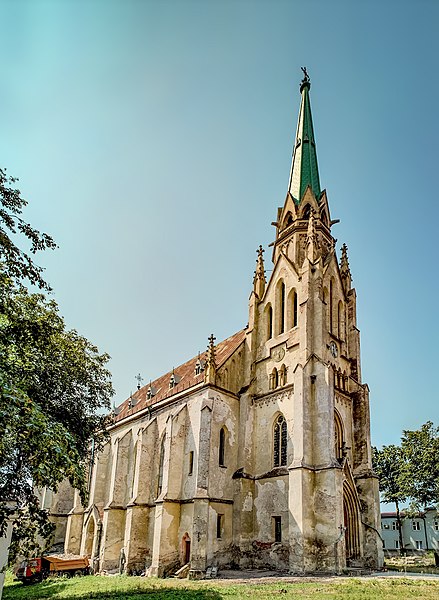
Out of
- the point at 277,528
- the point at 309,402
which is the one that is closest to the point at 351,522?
the point at 277,528

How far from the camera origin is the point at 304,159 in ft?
128

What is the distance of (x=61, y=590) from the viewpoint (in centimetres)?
2248

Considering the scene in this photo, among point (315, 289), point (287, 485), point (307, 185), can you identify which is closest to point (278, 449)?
point (287, 485)

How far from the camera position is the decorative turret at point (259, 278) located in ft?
113

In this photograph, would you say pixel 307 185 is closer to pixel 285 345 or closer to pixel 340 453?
pixel 285 345

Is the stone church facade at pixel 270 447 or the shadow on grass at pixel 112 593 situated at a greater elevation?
the stone church facade at pixel 270 447

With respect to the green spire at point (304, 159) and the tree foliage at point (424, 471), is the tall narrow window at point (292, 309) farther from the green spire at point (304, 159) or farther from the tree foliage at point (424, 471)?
the tree foliage at point (424, 471)

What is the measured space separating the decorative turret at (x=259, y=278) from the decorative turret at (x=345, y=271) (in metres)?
6.04

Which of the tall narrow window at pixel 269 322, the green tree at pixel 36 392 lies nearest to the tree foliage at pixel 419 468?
the tall narrow window at pixel 269 322

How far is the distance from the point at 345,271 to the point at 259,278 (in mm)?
6794

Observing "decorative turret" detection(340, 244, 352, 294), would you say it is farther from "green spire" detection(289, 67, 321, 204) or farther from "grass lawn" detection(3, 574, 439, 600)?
"grass lawn" detection(3, 574, 439, 600)

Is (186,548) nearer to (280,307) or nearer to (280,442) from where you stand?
(280,442)

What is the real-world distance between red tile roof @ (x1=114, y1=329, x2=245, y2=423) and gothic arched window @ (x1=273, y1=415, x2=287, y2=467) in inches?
212

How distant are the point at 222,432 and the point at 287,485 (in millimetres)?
5419
